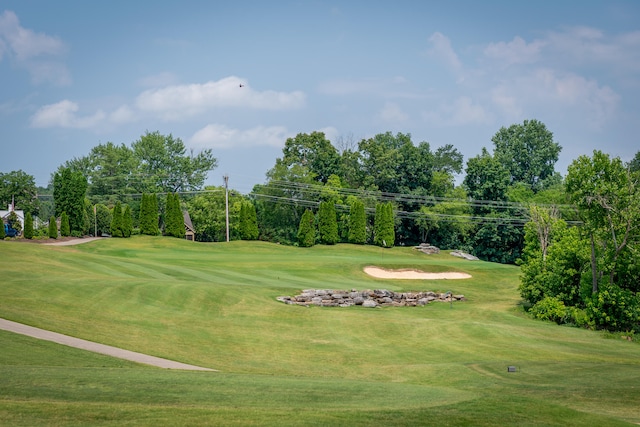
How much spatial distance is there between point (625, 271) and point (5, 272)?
31126 millimetres

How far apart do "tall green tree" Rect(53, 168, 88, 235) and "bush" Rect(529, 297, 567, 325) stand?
50290mm

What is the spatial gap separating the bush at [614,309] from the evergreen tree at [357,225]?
149 feet

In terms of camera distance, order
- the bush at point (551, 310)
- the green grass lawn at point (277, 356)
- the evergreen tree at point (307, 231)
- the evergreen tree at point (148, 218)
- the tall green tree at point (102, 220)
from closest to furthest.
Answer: the green grass lawn at point (277, 356), the bush at point (551, 310), the evergreen tree at point (148, 218), the evergreen tree at point (307, 231), the tall green tree at point (102, 220)

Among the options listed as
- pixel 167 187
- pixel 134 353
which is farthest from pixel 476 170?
pixel 134 353

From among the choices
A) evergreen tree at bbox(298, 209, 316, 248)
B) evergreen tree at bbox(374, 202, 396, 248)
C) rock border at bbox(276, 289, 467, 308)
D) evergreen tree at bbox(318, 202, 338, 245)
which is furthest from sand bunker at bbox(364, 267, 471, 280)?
evergreen tree at bbox(374, 202, 396, 248)

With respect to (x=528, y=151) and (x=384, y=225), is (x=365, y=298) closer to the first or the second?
(x=384, y=225)

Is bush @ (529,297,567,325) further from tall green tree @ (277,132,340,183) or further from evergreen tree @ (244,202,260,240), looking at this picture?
tall green tree @ (277,132,340,183)

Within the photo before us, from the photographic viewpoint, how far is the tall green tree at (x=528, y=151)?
109m

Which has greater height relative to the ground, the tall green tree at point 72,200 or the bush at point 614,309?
the tall green tree at point 72,200

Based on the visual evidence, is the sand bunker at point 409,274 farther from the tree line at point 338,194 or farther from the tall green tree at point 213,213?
the tall green tree at point 213,213

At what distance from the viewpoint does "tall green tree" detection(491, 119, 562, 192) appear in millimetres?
109062

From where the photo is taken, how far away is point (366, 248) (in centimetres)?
7688

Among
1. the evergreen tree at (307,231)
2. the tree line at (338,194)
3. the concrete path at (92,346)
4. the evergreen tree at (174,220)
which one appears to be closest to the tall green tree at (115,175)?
the tree line at (338,194)

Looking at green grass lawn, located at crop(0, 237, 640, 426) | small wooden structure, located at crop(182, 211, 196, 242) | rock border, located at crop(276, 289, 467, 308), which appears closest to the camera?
green grass lawn, located at crop(0, 237, 640, 426)
